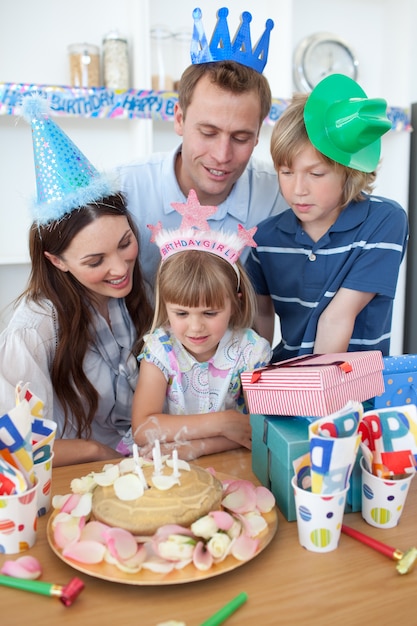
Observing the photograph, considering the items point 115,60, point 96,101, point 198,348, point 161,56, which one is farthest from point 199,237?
point 161,56

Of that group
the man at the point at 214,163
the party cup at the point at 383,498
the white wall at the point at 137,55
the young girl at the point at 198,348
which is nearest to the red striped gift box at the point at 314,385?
the party cup at the point at 383,498

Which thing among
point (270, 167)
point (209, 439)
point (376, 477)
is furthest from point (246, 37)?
point (376, 477)

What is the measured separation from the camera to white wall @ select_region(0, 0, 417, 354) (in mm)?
2807

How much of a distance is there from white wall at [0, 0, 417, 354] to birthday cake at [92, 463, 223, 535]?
203 cm

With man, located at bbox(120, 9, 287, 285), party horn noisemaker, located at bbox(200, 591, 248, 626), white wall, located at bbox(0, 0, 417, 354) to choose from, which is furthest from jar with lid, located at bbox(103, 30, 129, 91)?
party horn noisemaker, located at bbox(200, 591, 248, 626)

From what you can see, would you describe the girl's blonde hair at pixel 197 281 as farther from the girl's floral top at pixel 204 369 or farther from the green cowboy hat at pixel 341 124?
the green cowboy hat at pixel 341 124

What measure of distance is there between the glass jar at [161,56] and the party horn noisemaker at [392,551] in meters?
2.52

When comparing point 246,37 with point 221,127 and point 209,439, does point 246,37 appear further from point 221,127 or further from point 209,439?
point 209,439

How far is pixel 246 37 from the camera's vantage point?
1.74 meters

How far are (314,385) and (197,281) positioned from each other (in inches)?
18.8

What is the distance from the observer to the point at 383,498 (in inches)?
37.1

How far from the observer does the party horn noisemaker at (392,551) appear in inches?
33.2

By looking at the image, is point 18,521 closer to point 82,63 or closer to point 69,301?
point 69,301

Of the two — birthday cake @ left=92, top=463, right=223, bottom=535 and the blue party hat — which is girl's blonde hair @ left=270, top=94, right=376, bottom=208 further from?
birthday cake @ left=92, top=463, right=223, bottom=535
